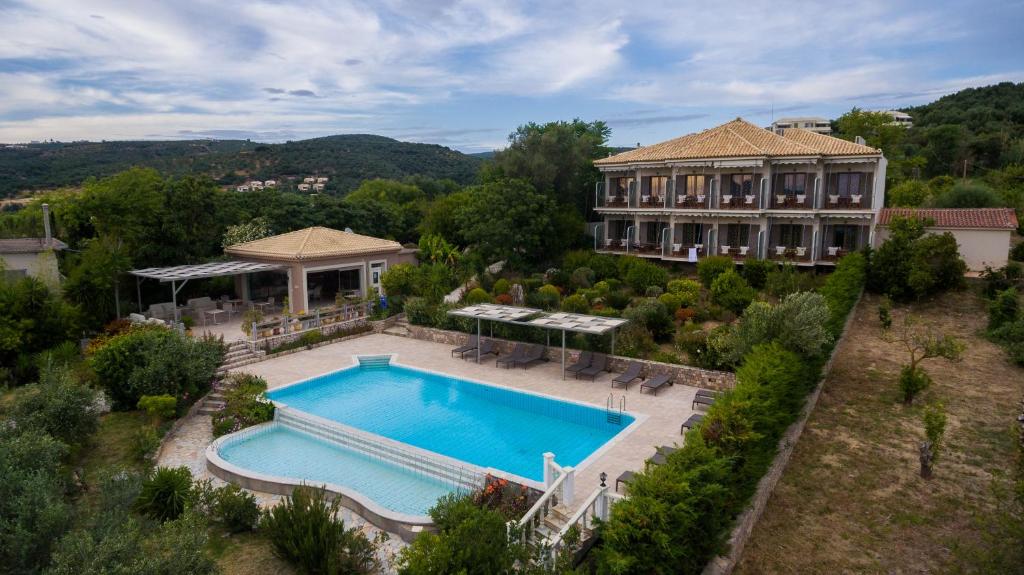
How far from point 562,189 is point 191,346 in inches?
950

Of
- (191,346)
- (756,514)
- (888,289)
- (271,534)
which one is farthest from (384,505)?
(888,289)

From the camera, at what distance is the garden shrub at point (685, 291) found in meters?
25.2

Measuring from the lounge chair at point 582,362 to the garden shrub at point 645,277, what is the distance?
7.96 metres

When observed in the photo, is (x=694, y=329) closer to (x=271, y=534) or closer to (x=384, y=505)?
(x=384, y=505)

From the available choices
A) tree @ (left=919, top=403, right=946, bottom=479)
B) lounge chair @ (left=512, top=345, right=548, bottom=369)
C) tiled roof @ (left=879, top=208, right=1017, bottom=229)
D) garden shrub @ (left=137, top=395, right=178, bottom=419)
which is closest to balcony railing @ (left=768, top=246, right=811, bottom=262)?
tiled roof @ (left=879, top=208, right=1017, bottom=229)

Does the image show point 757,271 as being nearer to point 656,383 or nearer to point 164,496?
point 656,383

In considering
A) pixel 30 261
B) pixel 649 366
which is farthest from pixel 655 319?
pixel 30 261

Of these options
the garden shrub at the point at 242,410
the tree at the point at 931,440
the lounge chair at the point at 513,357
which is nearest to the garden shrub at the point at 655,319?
the lounge chair at the point at 513,357

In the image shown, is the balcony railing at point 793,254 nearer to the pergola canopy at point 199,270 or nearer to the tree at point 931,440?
the tree at point 931,440

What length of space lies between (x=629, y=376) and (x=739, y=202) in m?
16.2

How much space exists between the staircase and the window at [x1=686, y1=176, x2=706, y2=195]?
23.4 metres

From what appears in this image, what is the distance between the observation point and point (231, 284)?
103ft

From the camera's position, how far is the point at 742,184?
104 ft

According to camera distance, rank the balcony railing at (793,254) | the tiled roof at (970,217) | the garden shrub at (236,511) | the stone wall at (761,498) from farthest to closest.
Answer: the balcony railing at (793,254) < the tiled roof at (970,217) < the garden shrub at (236,511) < the stone wall at (761,498)
